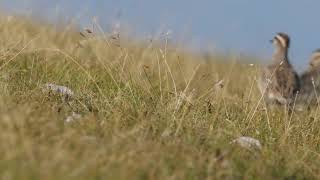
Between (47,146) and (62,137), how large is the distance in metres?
0.17

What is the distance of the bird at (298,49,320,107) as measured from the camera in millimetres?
10617

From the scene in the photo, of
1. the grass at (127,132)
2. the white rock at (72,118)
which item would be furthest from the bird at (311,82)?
the white rock at (72,118)

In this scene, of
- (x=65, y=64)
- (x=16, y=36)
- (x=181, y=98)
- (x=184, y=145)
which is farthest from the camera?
(x=16, y=36)

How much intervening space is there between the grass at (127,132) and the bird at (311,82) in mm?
3103

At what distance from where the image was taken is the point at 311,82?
1159cm

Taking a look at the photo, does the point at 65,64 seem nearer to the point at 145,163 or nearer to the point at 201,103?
the point at 201,103

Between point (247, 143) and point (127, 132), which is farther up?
point (127, 132)

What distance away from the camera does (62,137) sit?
4.10 meters

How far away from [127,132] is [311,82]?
24.7 feet

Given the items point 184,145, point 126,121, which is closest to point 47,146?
point 184,145

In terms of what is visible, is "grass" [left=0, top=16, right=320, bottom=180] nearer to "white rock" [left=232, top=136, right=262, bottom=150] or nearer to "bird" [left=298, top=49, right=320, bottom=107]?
"white rock" [left=232, top=136, right=262, bottom=150]

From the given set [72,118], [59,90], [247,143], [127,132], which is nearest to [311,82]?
[59,90]

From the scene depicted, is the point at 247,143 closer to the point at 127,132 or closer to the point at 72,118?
the point at 127,132

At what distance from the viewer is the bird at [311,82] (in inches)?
418
